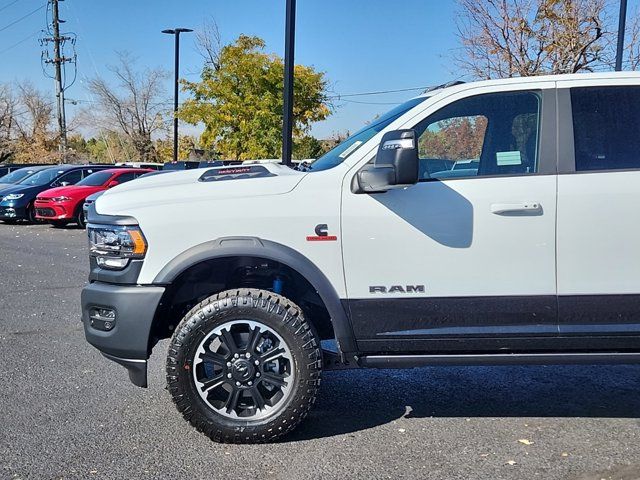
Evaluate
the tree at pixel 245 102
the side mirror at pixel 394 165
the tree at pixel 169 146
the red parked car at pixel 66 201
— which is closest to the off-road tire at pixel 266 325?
the side mirror at pixel 394 165

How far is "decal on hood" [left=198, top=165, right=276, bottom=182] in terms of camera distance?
419cm

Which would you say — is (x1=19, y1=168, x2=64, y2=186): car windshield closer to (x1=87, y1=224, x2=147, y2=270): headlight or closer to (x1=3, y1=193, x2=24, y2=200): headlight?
(x1=3, y1=193, x2=24, y2=200): headlight

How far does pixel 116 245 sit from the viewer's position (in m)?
4.05

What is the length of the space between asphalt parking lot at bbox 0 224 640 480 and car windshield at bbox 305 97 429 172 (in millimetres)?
1658

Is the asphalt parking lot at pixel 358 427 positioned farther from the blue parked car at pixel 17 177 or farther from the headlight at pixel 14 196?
the blue parked car at pixel 17 177

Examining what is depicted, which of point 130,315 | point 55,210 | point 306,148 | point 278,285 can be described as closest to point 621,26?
point 278,285

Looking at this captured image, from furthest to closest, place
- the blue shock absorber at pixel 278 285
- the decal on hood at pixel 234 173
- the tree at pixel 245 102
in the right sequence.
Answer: the tree at pixel 245 102, the blue shock absorber at pixel 278 285, the decal on hood at pixel 234 173

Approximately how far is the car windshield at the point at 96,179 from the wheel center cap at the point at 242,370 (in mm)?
14967

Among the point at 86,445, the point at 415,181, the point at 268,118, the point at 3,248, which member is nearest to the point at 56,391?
A: the point at 86,445

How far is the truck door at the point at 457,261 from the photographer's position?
12.8 ft

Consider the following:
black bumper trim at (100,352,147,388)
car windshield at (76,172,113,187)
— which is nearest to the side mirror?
black bumper trim at (100,352,147,388)

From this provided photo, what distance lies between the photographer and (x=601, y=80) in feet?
13.5

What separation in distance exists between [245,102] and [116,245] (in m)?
22.5

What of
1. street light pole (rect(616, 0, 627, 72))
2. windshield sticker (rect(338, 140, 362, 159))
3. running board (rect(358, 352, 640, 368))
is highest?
street light pole (rect(616, 0, 627, 72))
